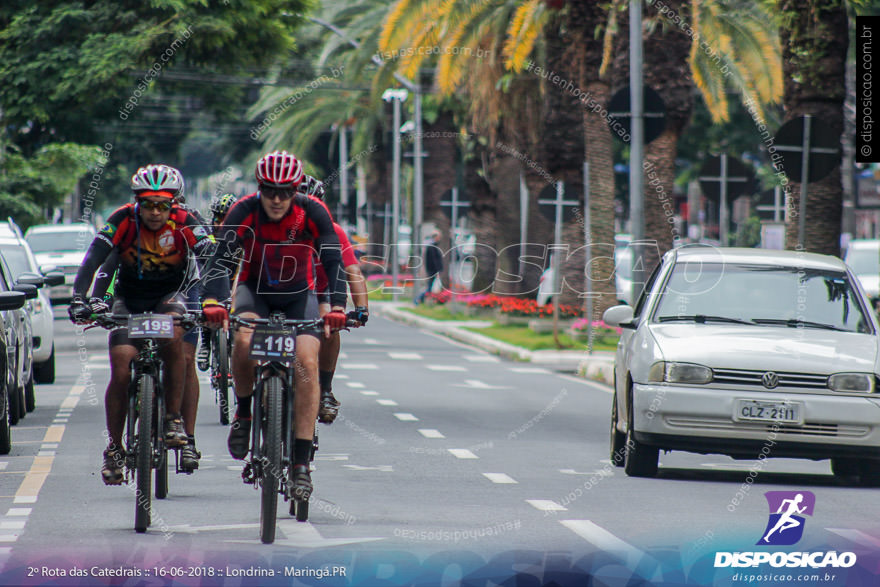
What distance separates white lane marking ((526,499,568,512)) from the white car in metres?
9.40

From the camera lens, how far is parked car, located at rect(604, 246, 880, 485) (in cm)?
1116

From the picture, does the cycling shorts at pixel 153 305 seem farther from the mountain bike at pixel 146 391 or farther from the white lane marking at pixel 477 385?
the white lane marking at pixel 477 385

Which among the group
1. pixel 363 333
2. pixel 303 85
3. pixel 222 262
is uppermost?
pixel 303 85

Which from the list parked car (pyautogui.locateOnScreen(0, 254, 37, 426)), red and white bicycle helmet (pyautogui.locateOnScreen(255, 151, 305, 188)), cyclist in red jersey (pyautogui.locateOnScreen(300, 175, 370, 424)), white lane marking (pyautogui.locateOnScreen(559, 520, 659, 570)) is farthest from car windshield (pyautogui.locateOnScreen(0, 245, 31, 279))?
white lane marking (pyautogui.locateOnScreen(559, 520, 659, 570))

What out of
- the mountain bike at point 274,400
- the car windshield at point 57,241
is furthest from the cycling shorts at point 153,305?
the car windshield at point 57,241

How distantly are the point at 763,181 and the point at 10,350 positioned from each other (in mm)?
54181

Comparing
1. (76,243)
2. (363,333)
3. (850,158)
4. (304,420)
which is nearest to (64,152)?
(76,243)

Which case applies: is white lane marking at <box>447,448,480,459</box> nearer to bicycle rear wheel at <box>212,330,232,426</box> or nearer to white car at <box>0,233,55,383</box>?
bicycle rear wheel at <box>212,330,232,426</box>

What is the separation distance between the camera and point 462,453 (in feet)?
43.7

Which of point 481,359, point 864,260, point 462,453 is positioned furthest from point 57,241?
point 462,453

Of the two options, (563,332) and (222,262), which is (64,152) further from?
(222,262)

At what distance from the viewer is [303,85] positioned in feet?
158

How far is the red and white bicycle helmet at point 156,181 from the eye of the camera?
31.4ft

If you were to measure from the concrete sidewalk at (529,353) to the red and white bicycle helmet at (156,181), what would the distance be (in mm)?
13245
